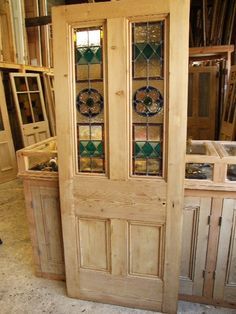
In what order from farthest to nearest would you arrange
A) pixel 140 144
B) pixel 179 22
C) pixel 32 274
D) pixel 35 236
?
pixel 32 274 → pixel 35 236 → pixel 140 144 → pixel 179 22

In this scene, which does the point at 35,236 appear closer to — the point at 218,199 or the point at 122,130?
the point at 122,130

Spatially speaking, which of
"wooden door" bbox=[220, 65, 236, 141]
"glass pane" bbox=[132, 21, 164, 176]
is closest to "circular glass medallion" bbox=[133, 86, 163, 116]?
"glass pane" bbox=[132, 21, 164, 176]

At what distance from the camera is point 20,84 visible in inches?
188

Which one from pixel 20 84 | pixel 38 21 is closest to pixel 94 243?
pixel 20 84

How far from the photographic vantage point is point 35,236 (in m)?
2.07

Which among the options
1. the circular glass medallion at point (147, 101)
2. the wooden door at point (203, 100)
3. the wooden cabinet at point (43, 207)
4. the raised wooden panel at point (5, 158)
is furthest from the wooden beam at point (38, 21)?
the circular glass medallion at point (147, 101)

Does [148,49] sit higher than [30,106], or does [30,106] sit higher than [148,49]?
[148,49]

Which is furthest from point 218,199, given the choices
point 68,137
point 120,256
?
point 68,137

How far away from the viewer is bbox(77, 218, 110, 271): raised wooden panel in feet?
5.75

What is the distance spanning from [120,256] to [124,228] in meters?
0.21

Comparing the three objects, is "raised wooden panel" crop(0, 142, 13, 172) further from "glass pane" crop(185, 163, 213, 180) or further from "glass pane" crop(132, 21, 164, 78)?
"glass pane" crop(132, 21, 164, 78)

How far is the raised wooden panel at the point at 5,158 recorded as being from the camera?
444 cm

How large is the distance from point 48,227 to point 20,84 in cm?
350

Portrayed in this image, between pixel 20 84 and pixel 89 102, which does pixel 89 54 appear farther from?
pixel 20 84
